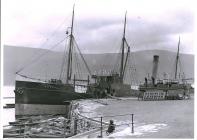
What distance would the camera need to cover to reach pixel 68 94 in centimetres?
2775

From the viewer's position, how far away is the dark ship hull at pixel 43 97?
80.7ft

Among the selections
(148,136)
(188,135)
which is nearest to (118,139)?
(148,136)

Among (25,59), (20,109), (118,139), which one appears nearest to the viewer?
(118,139)

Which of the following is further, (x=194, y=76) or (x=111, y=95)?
(x=111, y=95)

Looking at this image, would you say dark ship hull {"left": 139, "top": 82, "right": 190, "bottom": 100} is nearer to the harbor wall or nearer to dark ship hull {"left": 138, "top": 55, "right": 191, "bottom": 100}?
dark ship hull {"left": 138, "top": 55, "right": 191, "bottom": 100}

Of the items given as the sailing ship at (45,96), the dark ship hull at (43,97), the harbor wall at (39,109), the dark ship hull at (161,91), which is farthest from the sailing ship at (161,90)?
the harbor wall at (39,109)

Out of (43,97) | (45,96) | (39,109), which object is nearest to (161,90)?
(45,96)

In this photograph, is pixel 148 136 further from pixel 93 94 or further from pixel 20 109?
pixel 93 94

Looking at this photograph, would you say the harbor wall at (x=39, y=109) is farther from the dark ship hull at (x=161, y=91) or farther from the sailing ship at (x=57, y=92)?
the dark ship hull at (x=161, y=91)

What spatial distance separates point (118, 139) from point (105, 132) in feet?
4.04

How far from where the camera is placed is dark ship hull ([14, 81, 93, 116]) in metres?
24.6

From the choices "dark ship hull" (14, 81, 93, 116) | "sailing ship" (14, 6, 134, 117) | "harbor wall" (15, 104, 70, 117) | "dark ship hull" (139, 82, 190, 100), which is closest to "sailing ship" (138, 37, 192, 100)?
"dark ship hull" (139, 82, 190, 100)

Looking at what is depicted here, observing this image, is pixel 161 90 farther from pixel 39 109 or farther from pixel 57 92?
pixel 39 109

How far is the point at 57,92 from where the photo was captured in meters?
27.0
